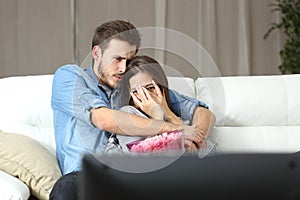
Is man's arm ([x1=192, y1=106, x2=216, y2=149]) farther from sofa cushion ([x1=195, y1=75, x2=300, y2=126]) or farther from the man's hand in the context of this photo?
sofa cushion ([x1=195, y1=75, x2=300, y2=126])

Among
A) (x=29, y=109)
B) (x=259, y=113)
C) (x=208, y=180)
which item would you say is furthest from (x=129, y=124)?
(x=208, y=180)

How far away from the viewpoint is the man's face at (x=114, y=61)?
1862 mm

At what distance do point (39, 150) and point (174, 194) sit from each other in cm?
153

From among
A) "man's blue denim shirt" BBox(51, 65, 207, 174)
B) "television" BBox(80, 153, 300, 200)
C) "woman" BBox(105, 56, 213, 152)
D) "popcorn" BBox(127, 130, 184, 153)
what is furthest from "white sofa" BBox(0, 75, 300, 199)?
"television" BBox(80, 153, 300, 200)

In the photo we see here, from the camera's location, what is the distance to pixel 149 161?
1.53 ft

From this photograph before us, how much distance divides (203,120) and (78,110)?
1.54ft

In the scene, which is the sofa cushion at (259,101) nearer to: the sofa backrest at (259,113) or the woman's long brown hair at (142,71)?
the sofa backrest at (259,113)

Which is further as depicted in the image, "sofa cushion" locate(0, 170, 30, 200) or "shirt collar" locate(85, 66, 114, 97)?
"shirt collar" locate(85, 66, 114, 97)

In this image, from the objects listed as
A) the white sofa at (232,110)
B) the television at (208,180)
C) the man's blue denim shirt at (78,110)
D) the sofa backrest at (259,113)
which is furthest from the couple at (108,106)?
the television at (208,180)

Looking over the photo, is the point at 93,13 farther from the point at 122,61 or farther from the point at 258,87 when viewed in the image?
the point at 122,61

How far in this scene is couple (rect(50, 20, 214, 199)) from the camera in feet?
5.91

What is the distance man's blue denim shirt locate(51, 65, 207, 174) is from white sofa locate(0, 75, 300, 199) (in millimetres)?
120

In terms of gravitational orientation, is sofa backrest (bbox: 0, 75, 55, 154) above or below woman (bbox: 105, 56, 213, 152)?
below

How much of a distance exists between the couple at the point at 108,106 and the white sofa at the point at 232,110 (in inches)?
4.7
